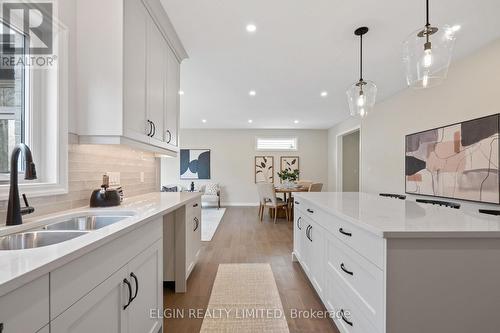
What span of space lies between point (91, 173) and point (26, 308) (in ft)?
4.39

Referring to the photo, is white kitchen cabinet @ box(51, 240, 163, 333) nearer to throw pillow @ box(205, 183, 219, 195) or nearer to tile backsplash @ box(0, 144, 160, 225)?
tile backsplash @ box(0, 144, 160, 225)

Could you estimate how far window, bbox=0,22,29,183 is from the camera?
1.25 metres

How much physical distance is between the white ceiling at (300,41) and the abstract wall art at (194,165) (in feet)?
11.3

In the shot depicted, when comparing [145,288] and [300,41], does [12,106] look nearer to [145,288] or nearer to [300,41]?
[145,288]

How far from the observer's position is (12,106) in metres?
1.30

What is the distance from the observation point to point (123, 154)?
2.14m

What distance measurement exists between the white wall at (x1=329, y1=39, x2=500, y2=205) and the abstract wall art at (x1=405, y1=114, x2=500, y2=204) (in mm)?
152

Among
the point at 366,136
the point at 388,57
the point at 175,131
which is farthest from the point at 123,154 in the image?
the point at 366,136

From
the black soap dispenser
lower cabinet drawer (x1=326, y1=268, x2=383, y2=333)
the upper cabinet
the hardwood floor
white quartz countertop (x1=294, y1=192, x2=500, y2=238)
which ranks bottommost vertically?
the hardwood floor

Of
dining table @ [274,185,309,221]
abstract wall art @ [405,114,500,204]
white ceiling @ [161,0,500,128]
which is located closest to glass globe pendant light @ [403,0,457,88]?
white ceiling @ [161,0,500,128]

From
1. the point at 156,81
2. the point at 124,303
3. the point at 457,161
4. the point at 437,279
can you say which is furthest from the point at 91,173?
the point at 457,161

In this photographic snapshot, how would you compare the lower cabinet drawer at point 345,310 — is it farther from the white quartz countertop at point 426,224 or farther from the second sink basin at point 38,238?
the second sink basin at point 38,238

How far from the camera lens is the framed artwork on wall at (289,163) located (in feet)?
26.4

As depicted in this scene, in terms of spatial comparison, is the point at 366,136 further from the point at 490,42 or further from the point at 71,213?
the point at 71,213
